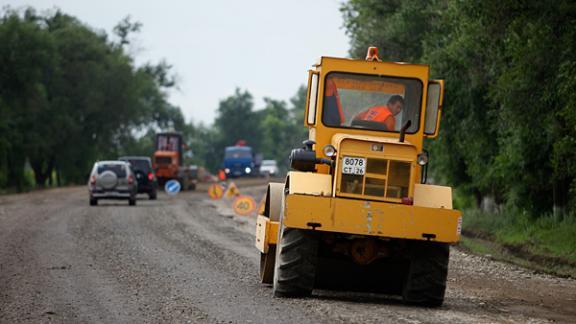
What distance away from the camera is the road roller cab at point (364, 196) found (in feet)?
44.8

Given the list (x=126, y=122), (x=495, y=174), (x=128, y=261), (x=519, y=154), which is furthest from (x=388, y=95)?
(x=126, y=122)

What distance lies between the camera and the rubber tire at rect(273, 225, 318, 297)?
1404 centimetres

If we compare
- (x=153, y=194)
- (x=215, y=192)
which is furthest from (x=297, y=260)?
(x=215, y=192)

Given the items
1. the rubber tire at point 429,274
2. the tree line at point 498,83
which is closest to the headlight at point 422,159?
the rubber tire at point 429,274

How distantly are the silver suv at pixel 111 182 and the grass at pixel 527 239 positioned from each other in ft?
41.6

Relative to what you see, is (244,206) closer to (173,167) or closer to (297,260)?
(297,260)

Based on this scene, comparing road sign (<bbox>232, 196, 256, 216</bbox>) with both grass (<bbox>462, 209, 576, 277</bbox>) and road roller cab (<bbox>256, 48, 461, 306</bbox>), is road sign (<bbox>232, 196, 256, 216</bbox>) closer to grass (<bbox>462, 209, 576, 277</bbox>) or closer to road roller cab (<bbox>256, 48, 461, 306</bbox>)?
grass (<bbox>462, 209, 576, 277</bbox>)

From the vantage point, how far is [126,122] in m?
82.2

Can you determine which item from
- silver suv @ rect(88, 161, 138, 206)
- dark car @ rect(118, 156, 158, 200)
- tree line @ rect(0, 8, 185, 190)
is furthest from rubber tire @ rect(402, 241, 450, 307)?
tree line @ rect(0, 8, 185, 190)

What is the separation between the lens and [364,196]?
45.7 ft

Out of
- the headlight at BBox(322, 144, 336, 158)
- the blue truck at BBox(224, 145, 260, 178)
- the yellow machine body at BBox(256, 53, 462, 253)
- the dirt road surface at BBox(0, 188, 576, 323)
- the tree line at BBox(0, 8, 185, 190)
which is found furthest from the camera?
the blue truck at BBox(224, 145, 260, 178)

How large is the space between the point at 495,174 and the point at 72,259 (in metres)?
15.0

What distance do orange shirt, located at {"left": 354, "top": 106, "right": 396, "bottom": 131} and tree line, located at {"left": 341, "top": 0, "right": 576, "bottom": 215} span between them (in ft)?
25.3

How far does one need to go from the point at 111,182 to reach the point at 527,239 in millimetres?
17466
